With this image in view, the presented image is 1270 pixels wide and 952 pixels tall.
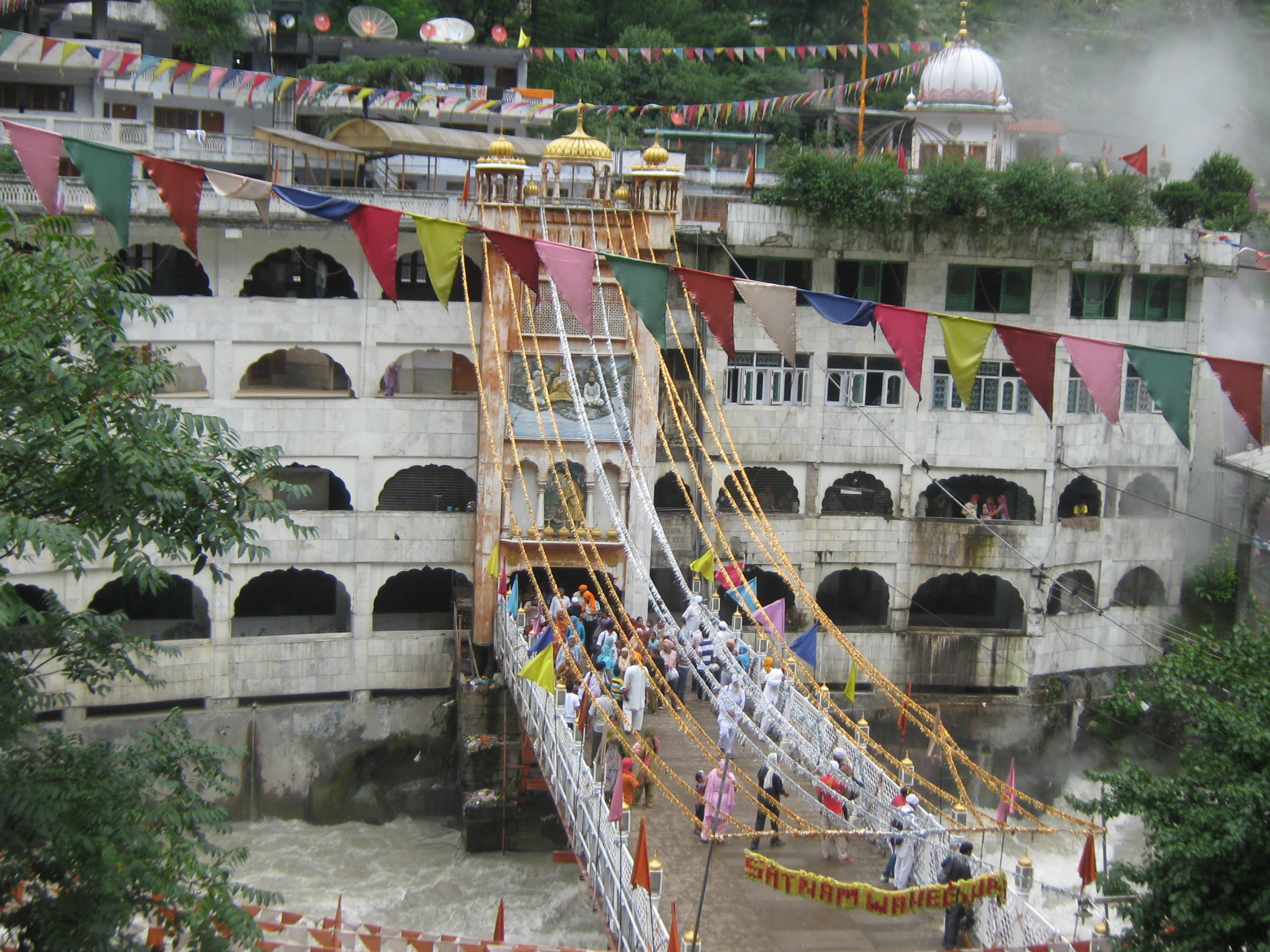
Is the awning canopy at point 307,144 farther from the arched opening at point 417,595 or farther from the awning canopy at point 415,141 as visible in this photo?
the arched opening at point 417,595

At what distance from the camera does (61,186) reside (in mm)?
24984

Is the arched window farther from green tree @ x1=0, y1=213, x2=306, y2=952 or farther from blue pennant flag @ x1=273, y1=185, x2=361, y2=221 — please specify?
green tree @ x1=0, y1=213, x2=306, y2=952

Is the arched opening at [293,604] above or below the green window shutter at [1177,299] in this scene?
below

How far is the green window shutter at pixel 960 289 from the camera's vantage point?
89.0 ft

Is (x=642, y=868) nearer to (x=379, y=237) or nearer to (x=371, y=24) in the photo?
(x=379, y=237)

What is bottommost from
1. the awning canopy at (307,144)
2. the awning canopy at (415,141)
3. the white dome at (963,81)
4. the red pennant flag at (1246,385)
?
the red pennant flag at (1246,385)

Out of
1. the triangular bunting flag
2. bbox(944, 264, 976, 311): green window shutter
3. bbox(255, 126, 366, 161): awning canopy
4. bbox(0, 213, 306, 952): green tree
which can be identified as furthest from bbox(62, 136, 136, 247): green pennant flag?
bbox(944, 264, 976, 311): green window shutter

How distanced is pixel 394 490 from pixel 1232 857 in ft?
61.4

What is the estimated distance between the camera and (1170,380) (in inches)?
551

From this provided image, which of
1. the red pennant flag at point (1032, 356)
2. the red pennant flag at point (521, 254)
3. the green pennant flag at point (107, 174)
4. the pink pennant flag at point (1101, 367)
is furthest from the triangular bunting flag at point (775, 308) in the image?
the green pennant flag at point (107, 174)

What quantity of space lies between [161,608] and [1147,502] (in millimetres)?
18896

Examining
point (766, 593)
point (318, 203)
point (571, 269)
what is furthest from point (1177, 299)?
point (318, 203)

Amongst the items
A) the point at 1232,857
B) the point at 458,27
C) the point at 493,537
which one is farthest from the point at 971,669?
the point at 458,27

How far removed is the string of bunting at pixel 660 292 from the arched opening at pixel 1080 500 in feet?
45.3
